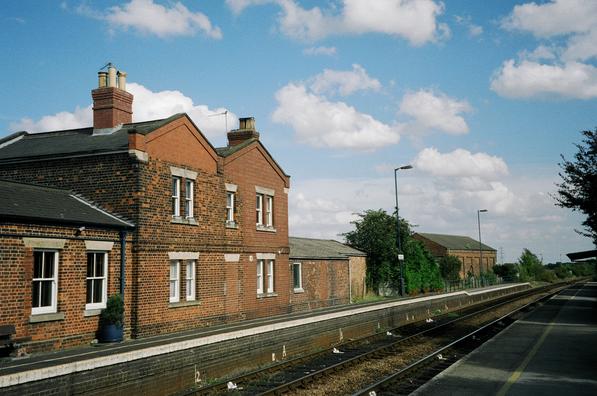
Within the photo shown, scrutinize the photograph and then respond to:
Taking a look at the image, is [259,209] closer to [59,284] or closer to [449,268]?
[59,284]

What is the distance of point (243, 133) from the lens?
1061 inches

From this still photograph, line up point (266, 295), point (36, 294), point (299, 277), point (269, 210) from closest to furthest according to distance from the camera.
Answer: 1. point (36, 294)
2. point (266, 295)
3. point (269, 210)
4. point (299, 277)

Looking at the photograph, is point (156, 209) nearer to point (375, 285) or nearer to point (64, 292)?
point (64, 292)

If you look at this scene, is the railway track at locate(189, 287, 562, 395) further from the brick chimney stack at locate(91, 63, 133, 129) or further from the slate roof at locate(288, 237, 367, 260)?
the brick chimney stack at locate(91, 63, 133, 129)

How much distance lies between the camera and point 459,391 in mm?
10898

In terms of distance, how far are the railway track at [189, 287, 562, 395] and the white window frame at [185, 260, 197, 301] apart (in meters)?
6.45

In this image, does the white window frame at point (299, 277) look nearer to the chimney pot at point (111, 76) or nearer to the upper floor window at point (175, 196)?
the upper floor window at point (175, 196)

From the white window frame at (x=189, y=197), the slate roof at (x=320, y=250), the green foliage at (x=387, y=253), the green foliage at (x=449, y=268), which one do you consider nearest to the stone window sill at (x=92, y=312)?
the white window frame at (x=189, y=197)

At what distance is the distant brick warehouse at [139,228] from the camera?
14899mm

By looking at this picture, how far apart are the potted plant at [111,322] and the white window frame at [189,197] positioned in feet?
16.1

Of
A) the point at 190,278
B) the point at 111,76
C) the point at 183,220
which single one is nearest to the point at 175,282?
the point at 190,278

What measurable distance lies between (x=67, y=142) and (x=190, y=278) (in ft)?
24.9

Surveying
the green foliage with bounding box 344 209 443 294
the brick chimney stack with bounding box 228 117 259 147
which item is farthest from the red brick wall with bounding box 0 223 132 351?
the green foliage with bounding box 344 209 443 294

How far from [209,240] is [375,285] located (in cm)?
2190
